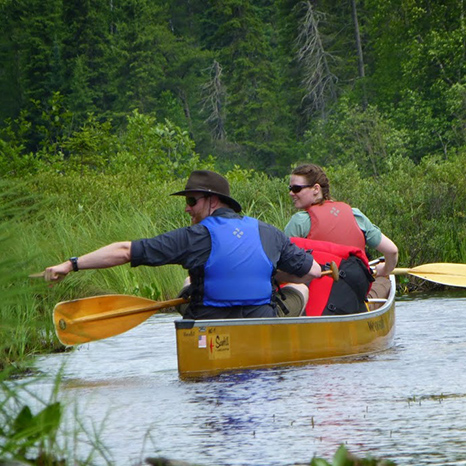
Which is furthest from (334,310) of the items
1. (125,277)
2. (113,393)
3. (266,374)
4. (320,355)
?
(125,277)

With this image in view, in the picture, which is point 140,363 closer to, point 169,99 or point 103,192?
point 103,192

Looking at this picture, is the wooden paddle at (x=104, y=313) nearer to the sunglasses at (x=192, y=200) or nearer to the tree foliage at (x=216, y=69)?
the sunglasses at (x=192, y=200)

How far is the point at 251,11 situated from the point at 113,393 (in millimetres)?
47257

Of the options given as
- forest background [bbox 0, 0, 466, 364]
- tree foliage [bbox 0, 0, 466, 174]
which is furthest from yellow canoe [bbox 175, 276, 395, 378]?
tree foliage [bbox 0, 0, 466, 174]

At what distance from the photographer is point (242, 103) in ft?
171

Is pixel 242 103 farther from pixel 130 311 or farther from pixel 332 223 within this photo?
pixel 130 311

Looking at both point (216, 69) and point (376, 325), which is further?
point (216, 69)

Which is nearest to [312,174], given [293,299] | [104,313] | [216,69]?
[293,299]

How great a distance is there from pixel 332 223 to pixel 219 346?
1626 millimetres

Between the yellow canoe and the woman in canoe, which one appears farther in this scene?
the woman in canoe

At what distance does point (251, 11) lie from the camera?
53469 mm

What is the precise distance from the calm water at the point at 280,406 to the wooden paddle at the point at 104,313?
0.33 metres

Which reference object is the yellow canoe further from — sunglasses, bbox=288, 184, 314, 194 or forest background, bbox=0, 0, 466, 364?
forest background, bbox=0, 0, 466, 364

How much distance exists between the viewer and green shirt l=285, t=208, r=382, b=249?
29.3ft
